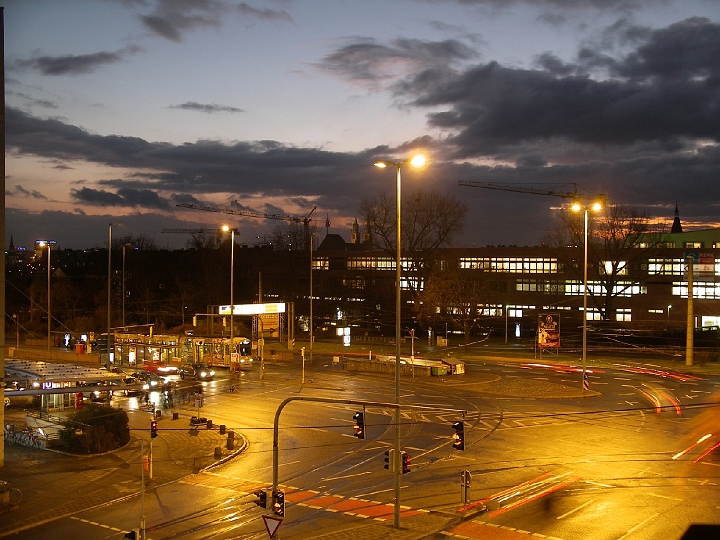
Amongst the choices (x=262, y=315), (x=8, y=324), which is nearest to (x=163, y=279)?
(x=8, y=324)

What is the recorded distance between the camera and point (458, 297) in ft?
216

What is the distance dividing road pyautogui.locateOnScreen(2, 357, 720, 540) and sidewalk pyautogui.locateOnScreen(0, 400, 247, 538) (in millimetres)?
822

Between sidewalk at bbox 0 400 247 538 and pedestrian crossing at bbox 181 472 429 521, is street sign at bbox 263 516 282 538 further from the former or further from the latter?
sidewalk at bbox 0 400 247 538

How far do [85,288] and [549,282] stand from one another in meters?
66.5

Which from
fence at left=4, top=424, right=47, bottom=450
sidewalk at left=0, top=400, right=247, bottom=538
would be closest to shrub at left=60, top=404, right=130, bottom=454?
sidewalk at left=0, top=400, right=247, bottom=538

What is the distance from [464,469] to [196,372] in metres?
29.6

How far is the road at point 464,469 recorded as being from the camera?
18.2 meters

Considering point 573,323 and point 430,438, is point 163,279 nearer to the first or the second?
point 573,323

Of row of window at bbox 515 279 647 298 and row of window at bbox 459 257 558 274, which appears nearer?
row of window at bbox 515 279 647 298

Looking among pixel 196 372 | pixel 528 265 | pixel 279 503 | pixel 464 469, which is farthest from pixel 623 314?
pixel 279 503

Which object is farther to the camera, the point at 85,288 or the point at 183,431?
the point at 85,288

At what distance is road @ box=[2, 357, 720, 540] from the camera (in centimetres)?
1816

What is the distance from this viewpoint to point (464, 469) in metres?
23.8

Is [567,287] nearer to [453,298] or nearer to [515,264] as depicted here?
[515,264]
